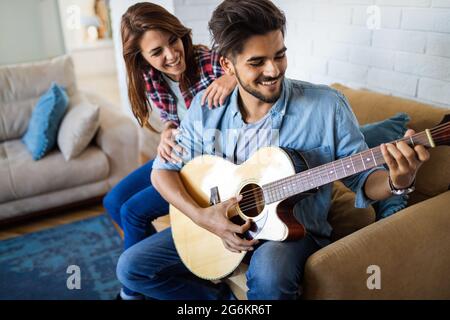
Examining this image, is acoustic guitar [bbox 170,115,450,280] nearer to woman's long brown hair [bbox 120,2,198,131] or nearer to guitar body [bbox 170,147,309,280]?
guitar body [bbox 170,147,309,280]

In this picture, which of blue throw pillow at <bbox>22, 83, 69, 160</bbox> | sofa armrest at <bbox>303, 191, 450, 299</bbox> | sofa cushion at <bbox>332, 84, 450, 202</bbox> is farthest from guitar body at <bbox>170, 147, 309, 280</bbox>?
blue throw pillow at <bbox>22, 83, 69, 160</bbox>

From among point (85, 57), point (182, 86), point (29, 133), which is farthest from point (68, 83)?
point (85, 57)

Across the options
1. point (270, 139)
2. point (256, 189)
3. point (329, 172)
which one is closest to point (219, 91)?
point (270, 139)

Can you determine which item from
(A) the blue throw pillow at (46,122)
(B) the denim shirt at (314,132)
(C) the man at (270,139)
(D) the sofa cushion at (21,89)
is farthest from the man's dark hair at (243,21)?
(D) the sofa cushion at (21,89)

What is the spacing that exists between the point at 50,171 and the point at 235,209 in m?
1.43

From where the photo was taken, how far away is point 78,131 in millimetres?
2264

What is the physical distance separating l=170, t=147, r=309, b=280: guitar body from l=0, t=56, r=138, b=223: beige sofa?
1.12m

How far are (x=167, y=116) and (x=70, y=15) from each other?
2.02 feet

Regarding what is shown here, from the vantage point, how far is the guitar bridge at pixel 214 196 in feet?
4.17

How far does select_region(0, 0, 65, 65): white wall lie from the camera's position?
10.8ft

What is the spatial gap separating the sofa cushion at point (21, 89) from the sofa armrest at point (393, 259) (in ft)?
7.24

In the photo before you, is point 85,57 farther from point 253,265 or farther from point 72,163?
point 253,265

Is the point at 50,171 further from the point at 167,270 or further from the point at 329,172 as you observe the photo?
the point at 329,172

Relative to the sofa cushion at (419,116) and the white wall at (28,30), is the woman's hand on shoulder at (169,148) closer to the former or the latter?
the sofa cushion at (419,116)
